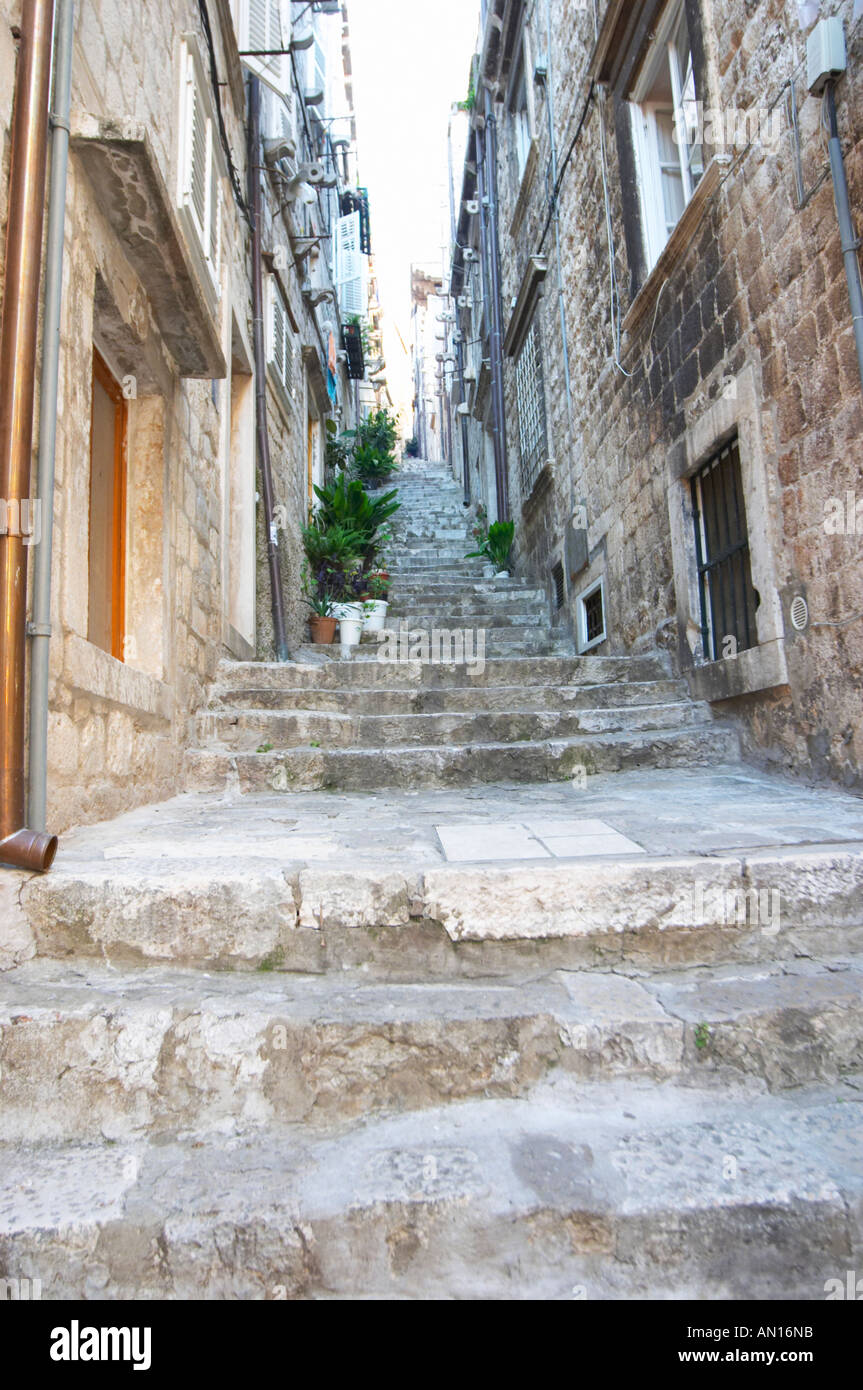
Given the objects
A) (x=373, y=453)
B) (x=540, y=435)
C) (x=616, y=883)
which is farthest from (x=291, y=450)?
(x=373, y=453)

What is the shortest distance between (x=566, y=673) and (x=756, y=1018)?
342 centimetres

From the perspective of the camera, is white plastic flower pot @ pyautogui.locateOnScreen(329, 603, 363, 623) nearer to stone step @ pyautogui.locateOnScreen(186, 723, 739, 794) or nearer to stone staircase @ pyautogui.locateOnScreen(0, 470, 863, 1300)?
stone step @ pyautogui.locateOnScreen(186, 723, 739, 794)

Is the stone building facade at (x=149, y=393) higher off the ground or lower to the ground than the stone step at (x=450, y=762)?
higher

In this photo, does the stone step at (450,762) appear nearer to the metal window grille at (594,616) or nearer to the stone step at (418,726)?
the stone step at (418,726)

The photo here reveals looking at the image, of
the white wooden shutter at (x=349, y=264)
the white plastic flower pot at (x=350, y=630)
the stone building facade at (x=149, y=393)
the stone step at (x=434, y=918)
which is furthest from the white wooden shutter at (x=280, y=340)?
the white wooden shutter at (x=349, y=264)

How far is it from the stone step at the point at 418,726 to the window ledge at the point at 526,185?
6454 mm

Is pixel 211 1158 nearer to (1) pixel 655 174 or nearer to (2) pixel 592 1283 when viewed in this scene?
(2) pixel 592 1283

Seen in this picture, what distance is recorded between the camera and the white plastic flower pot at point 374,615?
7.07m

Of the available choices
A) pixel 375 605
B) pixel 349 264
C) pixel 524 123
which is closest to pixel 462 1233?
pixel 375 605

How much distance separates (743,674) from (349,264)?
40.0ft

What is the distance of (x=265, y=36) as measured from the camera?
548 cm

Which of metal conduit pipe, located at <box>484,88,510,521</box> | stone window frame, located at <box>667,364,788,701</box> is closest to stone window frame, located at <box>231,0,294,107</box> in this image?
stone window frame, located at <box>667,364,788,701</box>

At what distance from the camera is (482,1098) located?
1.50 metres

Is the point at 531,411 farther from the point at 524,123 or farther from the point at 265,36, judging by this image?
the point at 265,36
